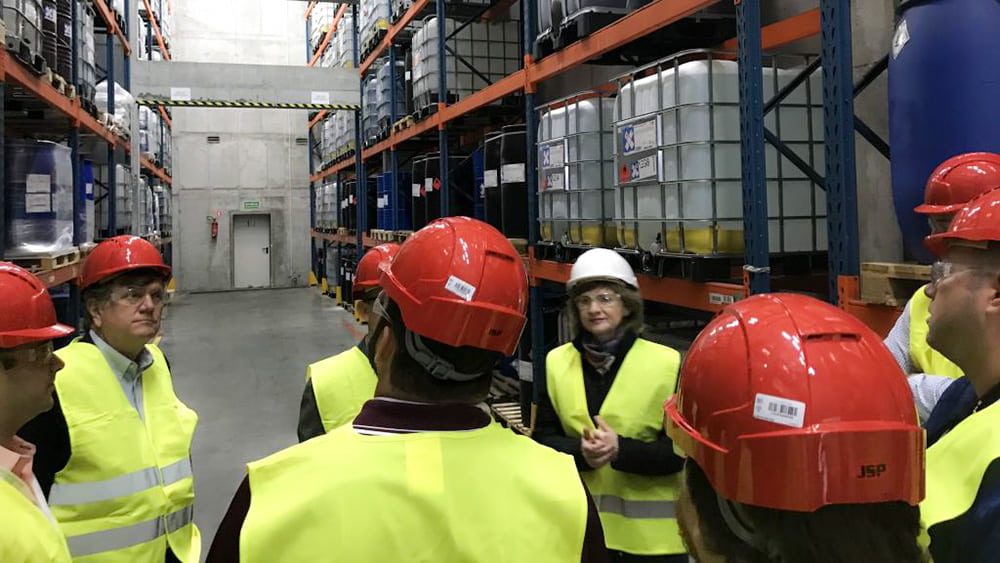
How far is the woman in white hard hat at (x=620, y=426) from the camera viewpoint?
8.18 feet

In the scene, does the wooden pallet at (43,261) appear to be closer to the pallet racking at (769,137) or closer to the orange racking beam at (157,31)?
the pallet racking at (769,137)

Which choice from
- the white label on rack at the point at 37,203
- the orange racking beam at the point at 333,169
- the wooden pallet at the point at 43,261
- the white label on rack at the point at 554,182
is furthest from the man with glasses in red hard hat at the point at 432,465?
the orange racking beam at the point at 333,169

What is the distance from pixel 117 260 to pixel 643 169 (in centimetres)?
259

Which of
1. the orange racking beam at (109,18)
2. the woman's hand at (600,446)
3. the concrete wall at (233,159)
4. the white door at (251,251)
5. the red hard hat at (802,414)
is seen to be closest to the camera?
the red hard hat at (802,414)

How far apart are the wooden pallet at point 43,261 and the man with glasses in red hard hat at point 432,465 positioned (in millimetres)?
4476

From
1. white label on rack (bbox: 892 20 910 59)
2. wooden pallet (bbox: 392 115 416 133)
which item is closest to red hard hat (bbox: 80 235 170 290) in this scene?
white label on rack (bbox: 892 20 910 59)

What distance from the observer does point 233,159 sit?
20.4 m

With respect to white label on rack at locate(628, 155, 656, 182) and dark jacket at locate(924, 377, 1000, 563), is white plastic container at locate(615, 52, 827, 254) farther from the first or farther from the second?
dark jacket at locate(924, 377, 1000, 563)

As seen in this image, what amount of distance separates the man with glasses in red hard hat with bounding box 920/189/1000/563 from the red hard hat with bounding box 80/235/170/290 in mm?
2648

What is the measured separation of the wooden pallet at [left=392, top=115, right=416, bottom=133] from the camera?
880 cm

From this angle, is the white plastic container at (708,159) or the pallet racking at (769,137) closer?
the pallet racking at (769,137)

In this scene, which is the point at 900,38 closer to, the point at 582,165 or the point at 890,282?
the point at 890,282

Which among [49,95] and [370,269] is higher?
[49,95]

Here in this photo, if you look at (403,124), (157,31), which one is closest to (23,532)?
(403,124)
